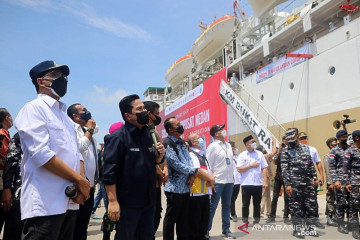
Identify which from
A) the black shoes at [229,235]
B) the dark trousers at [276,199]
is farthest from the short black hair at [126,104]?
the dark trousers at [276,199]

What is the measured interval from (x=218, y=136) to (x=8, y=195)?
131 inches

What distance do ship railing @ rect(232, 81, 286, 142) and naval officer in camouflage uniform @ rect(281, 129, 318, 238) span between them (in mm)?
6701

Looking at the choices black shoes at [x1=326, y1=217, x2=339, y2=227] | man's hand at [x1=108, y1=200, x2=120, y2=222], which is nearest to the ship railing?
black shoes at [x1=326, y1=217, x2=339, y2=227]

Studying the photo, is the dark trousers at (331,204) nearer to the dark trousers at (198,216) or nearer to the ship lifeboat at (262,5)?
the dark trousers at (198,216)

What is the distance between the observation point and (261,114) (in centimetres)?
1338

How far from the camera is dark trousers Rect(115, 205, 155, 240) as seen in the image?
7.57 ft

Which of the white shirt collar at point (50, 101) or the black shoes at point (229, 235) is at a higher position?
the white shirt collar at point (50, 101)

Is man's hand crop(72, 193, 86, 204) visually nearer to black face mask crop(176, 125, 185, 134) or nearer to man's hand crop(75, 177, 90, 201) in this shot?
man's hand crop(75, 177, 90, 201)

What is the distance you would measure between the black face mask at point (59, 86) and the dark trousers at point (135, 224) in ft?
3.45

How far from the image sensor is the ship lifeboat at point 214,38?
1859cm

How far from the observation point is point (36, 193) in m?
1.70

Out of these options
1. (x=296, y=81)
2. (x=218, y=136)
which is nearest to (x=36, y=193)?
(x=218, y=136)

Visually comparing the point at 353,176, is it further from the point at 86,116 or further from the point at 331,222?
the point at 86,116

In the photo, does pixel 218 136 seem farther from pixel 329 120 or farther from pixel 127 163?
pixel 329 120
